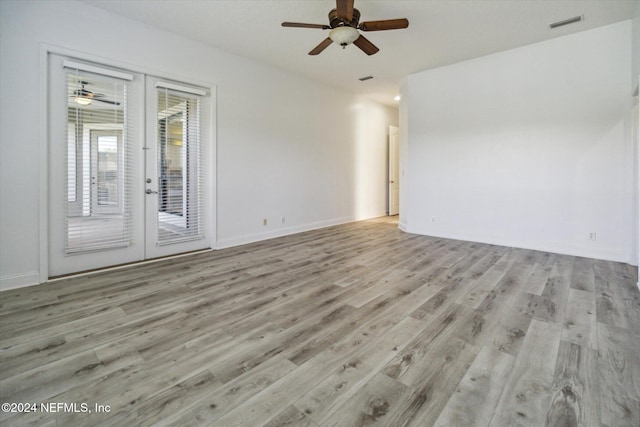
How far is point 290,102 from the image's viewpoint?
223 inches

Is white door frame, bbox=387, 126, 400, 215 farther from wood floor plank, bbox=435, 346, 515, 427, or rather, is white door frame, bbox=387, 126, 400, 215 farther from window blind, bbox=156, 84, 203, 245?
wood floor plank, bbox=435, 346, 515, 427

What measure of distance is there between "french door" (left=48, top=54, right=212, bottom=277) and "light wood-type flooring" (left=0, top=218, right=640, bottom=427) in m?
0.48

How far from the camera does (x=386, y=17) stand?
146 inches

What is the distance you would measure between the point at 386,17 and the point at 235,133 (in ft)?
8.81

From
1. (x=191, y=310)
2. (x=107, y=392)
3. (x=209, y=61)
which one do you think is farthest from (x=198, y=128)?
(x=107, y=392)

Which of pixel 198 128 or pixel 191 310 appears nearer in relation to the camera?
pixel 191 310

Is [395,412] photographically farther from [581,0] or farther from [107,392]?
[581,0]

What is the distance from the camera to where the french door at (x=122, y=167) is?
325 centimetres

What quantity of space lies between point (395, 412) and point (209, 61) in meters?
4.81

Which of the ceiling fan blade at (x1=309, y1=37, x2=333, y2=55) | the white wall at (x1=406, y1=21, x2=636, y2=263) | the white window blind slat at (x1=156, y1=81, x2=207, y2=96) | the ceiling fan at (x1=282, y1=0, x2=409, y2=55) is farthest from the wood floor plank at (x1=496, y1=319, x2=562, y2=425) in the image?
the white window blind slat at (x1=156, y1=81, x2=207, y2=96)

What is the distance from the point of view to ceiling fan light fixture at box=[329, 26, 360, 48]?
3.07m

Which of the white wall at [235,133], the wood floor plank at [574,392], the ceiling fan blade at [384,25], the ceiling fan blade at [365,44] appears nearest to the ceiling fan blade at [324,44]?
the ceiling fan blade at [365,44]

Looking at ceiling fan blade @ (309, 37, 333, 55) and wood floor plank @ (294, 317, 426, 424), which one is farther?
ceiling fan blade @ (309, 37, 333, 55)

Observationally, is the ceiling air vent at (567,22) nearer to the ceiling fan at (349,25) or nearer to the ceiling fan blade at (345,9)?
the ceiling fan at (349,25)
